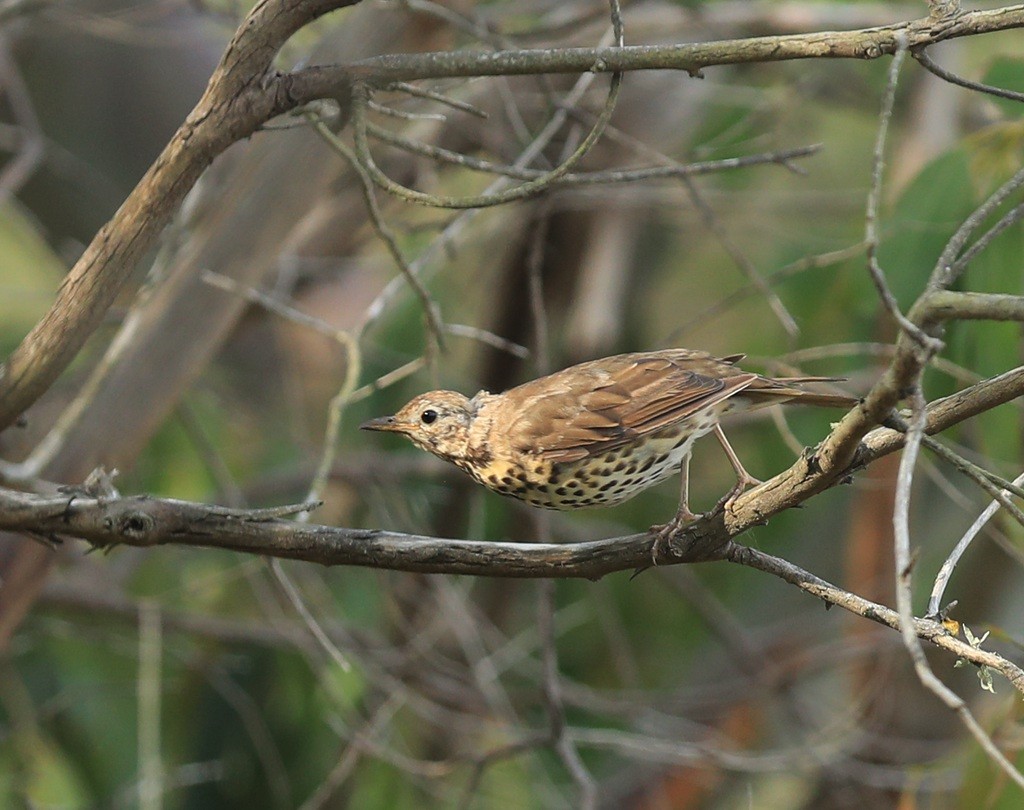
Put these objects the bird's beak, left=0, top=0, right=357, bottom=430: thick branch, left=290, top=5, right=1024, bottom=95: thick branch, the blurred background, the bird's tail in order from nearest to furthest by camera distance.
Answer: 1. left=290, top=5, right=1024, bottom=95: thick branch
2. left=0, top=0, right=357, bottom=430: thick branch
3. the bird's tail
4. the bird's beak
5. the blurred background

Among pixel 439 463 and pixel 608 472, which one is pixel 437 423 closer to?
pixel 608 472

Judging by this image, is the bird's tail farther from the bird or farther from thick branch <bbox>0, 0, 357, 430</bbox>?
thick branch <bbox>0, 0, 357, 430</bbox>

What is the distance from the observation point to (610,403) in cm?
296

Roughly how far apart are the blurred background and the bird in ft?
2.19

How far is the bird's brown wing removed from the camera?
112 inches

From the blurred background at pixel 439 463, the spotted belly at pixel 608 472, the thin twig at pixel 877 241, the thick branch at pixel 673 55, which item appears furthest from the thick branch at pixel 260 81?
the blurred background at pixel 439 463

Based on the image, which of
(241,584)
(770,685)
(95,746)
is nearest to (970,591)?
(770,685)

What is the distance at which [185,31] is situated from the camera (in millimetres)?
6668

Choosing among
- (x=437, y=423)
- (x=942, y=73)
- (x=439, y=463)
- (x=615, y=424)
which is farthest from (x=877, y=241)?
(x=439, y=463)

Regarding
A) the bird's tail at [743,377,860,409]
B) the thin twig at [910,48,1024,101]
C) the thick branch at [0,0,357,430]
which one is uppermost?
the thin twig at [910,48,1024,101]

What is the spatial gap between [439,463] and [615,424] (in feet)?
9.63

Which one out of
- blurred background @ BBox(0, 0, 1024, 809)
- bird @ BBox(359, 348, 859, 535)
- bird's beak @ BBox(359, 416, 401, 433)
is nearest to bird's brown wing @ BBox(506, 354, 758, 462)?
bird @ BBox(359, 348, 859, 535)

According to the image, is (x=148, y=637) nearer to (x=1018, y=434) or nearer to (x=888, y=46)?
(x=1018, y=434)

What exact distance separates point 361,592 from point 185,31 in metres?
3.06
